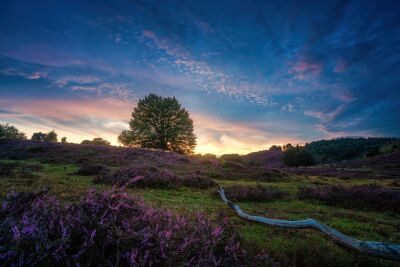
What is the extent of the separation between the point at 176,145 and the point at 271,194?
35.9 metres

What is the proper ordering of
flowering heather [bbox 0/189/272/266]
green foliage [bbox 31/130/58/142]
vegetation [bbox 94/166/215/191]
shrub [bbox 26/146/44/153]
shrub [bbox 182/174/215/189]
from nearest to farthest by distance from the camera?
flowering heather [bbox 0/189/272/266], vegetation [bbox 94/166/215/191], shrub [bbox 182/174/215/189], shrub [bbox 26/146/44/153], green foliage [bbox 31/130/58/142]

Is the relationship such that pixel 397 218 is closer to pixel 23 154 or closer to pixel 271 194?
pixel 271 194

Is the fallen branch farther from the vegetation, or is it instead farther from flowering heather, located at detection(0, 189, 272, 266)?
the vegetation

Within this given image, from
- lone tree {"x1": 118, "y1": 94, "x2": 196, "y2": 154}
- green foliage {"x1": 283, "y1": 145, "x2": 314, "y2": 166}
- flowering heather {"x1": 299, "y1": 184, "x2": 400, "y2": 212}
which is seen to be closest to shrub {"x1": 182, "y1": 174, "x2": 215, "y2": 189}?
flowering heather {"x1": 299, "y1": 184, "x2": 400, "y2": 212}

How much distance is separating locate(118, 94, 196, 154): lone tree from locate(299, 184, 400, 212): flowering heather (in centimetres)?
3537

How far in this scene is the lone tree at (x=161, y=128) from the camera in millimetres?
45531

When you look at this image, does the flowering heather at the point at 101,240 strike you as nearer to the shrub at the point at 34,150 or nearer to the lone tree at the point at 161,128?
the shrub at the point at 34,150

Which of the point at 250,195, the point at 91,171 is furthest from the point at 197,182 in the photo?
the point at 91,171

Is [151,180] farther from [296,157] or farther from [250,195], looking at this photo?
[296,157]

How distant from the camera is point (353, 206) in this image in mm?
10523

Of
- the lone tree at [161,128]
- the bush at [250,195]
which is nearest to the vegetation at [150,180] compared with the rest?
the bush at [250,195]

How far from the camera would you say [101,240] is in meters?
2.79

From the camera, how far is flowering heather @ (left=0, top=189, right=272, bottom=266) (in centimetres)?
238

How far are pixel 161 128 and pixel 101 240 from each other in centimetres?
4365
